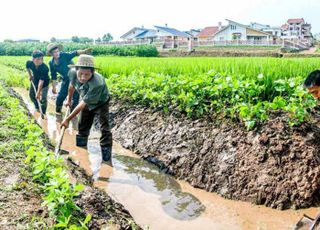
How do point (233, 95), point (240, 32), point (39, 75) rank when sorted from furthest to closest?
point (240, 32) → point (39, 75) → point (233, 95)

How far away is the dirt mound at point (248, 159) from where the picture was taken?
13.0 feet

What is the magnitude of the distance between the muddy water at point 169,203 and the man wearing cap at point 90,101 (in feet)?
1.13

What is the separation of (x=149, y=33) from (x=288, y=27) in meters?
34.5

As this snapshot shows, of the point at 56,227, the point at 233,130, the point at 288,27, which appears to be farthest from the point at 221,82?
the point at 288,27

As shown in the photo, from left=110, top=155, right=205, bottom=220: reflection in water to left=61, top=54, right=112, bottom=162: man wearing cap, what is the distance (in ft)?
1.20

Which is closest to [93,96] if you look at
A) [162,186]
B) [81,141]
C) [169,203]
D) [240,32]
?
[81,141]

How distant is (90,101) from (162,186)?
4.93ft

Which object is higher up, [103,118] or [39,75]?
[39,75]

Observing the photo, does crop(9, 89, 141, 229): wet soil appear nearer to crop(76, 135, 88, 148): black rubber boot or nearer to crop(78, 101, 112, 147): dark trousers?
crop(78, 101, 112, 147): dark trousers

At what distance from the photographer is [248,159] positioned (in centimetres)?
433

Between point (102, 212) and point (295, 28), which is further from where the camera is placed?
point (295, 28)

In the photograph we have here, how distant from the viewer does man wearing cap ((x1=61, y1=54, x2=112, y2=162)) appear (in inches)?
194

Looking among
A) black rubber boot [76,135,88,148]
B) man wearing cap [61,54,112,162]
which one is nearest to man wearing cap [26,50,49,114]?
man wearing cap [61,54,112,162]

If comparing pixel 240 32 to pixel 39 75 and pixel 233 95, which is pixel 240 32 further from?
pixel 233 95
